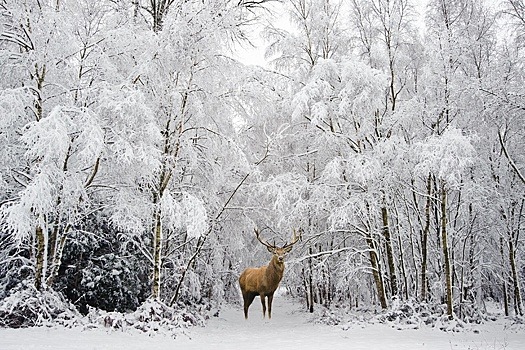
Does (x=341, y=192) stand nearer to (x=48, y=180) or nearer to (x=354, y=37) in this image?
(x=354, y=37)

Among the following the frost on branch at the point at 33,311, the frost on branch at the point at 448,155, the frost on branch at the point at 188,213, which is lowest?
the frost on branch at the point at 33,311

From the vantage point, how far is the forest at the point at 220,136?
811 centimetres

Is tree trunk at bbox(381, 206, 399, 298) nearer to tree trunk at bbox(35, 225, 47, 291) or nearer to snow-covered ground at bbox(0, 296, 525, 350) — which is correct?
snow-covered ground at bbox(0, 296, 525, 350)

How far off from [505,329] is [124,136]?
881 centimetres

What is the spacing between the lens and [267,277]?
1105 centimetres

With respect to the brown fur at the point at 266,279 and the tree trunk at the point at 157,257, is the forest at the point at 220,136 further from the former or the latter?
the brown fur at the point at 266,279

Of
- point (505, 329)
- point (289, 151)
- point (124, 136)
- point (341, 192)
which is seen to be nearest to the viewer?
point (124, 136)

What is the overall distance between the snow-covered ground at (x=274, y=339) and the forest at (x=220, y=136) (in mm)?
729


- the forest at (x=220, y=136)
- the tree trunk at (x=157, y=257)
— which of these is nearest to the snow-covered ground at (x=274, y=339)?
the forest at (x=220, y=136)

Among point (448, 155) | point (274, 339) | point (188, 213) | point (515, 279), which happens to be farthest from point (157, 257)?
point (515, 279)

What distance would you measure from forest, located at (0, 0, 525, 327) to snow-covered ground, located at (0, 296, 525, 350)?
0.73m

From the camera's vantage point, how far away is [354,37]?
12070 millimetres

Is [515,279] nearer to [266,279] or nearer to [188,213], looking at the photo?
[266,279]

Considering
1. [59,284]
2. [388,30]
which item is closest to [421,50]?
[388,30]
